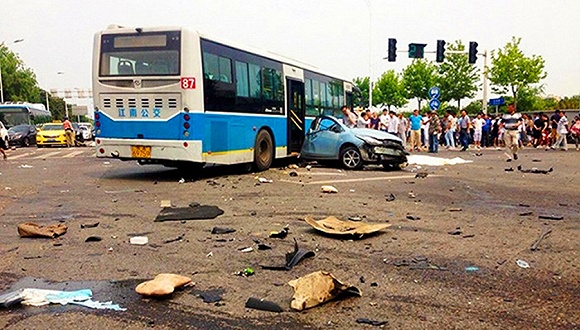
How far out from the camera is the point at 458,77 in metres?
48.4

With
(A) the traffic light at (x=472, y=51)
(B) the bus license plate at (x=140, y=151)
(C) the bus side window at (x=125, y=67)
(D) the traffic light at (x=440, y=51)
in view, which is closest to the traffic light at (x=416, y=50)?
(D) the traffic light at (x=440, y=51)

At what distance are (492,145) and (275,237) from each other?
27383 mm

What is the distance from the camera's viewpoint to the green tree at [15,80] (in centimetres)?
7700

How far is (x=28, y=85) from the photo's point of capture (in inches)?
3177

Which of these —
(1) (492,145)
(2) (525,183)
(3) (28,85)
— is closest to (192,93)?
(2) (525,183)

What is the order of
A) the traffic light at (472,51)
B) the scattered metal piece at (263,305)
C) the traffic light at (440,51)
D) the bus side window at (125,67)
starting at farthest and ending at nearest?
1. the traffic light at (440,51)
2. the traffic light at (472,51)
3. the bus side window at (125,67)
4. the scattered metal piece at (263,305)

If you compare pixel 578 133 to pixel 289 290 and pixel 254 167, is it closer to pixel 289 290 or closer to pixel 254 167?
pixel 254 167

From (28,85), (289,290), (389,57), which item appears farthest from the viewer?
(28,85)

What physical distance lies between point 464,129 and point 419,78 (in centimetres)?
3249

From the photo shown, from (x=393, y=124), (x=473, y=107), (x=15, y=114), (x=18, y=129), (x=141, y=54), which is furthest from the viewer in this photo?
(x=473, y=107)

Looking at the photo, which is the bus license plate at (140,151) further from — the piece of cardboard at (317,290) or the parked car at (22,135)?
the parked car at (22,135)

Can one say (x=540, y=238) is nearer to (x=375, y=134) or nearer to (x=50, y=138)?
(x=375, y=134)

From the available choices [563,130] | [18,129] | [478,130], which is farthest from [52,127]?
[563,130]

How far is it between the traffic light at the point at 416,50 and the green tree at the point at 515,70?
1797 centimetres
